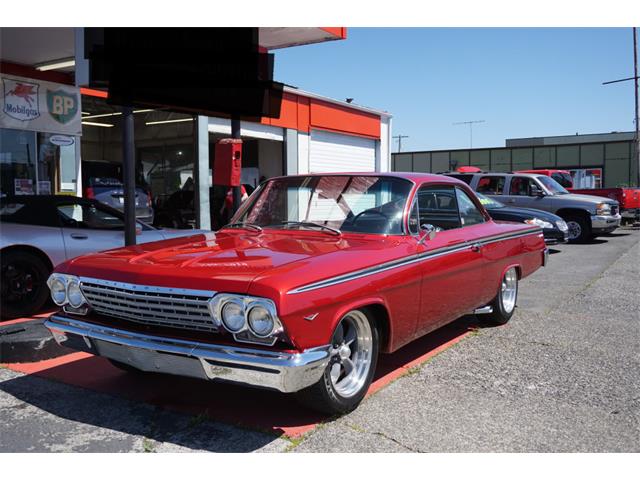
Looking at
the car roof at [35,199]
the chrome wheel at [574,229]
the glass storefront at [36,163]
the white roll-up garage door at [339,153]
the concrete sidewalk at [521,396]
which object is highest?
the white roll-up garage door at [339,153]

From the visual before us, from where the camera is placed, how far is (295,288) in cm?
304

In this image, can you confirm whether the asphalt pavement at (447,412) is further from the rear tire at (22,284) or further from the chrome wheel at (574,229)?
the chrome wheel at (574,229)

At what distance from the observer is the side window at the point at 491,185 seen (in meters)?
14.4

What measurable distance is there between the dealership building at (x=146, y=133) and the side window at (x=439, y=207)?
4117 millimetres

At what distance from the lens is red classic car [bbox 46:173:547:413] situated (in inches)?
119

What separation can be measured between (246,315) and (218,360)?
0.27 meters

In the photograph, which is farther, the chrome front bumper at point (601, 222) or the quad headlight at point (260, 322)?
the chrome front bumper at point (601, 222)

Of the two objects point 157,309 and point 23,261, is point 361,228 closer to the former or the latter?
point 157,309

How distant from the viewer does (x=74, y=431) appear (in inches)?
133

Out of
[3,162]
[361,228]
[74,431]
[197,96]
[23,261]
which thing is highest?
[197,96]

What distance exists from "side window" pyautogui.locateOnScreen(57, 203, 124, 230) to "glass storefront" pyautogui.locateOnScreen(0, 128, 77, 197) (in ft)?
11.4

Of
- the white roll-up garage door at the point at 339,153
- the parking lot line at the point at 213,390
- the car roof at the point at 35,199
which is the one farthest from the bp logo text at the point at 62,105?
the white roll-up garage door at the point at 339,153

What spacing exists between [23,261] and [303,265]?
419cm

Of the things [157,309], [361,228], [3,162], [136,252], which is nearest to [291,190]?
[361,228]
